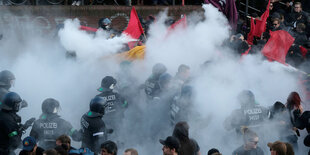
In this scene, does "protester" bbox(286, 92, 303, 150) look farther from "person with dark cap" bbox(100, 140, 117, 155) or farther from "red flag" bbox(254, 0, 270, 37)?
"red flag" bbox(254, 0, 270, 37)

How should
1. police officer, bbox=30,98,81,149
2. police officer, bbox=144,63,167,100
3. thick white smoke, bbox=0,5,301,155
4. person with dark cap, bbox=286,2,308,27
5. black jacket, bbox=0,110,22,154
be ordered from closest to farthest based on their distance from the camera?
police officer, bbox=30,98,81,149 → black jacket, bbox=0,110,22,154 → police officer, bbox=144,63,167,100 → thick white smoke, bbox=0,5,301,155 → person with dark cap, bbox=286,2,308,27

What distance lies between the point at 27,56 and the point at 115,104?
3.86 meters

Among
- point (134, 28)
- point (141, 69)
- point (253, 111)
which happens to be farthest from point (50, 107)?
point (134, 28)

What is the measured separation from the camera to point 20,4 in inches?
483

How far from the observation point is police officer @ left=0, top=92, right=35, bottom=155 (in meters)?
6.59

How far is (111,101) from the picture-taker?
7805mm

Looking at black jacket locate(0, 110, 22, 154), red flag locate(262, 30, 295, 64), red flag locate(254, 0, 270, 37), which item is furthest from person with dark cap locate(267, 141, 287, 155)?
red flag locate(254, 0, 270, 37)

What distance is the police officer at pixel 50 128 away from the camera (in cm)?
647

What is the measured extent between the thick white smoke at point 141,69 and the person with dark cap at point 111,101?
51 cm

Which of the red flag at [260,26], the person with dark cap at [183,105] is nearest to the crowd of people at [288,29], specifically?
the red flag at [260,26]

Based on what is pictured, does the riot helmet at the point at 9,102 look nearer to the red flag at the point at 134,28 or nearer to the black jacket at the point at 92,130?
the black jacket at the point at 92,130

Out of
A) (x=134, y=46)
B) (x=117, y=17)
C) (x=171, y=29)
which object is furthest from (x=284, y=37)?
(x=117, y=17)

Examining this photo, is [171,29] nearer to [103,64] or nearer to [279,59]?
[103,64]

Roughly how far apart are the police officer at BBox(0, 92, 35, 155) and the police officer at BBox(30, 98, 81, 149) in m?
0.27
